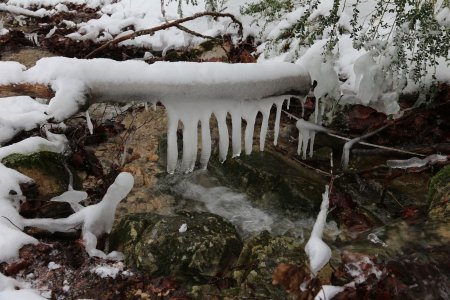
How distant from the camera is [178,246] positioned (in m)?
2.86

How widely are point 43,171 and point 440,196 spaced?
130 inches

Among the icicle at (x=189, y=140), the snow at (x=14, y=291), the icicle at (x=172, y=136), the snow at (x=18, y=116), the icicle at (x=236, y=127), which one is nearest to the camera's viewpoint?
the snow at (x=14, y=291)

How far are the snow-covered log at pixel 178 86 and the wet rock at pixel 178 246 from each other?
54cm

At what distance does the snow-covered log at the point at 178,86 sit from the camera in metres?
2.60

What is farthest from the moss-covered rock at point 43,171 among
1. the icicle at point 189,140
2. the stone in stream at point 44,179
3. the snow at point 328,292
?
the snow at point 328,292

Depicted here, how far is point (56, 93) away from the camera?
2.53 m

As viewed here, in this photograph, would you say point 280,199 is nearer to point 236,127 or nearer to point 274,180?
point 274,180

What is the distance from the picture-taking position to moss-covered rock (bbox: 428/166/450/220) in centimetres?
295

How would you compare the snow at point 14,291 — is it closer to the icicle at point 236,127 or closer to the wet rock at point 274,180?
the icicle at point 236,127

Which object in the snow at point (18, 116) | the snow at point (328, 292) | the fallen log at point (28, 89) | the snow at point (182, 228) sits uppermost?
the fallen log at point (28, 89)

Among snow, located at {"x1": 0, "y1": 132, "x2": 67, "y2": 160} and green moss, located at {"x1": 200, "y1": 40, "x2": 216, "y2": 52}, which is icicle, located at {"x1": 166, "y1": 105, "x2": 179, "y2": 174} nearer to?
snow, located at {"x1": 0, "y1": 132, "x2": 67, "y2": 160}

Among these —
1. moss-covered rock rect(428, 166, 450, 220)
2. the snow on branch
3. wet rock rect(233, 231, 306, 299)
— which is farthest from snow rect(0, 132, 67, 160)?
the snow on branch

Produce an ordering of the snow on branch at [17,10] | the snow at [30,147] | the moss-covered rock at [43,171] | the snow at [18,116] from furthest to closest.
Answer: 1. the snow on branch at [17,10]
2. the snow at [18,116]
3. the snow at [30,147]
4. the moss-covered rock at [43,171]

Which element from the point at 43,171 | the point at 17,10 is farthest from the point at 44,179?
the point at 17,10
